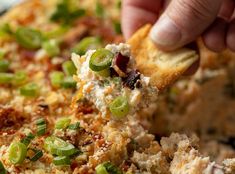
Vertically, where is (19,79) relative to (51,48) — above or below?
below

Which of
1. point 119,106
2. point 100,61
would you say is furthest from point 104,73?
point 119,106

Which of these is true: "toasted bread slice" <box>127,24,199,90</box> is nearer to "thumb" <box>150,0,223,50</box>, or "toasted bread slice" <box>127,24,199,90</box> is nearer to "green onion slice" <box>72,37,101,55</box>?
"thumb" <box>150,0,223,50</box>

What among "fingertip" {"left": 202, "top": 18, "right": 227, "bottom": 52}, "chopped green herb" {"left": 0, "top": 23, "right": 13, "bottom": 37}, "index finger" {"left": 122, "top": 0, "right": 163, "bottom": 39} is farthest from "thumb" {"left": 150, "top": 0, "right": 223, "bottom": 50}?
"chopped green herb" {"left": 0, "top": 23, "right": 13, "bottom": 37}

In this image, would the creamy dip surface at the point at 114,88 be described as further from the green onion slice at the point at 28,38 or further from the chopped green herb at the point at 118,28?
the chopped green herb at the point at 118,28

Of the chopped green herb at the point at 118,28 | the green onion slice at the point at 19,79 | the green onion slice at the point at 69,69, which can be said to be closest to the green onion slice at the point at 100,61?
the green onion slice at the point at 69,69

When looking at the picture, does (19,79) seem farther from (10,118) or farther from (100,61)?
(100,61)
